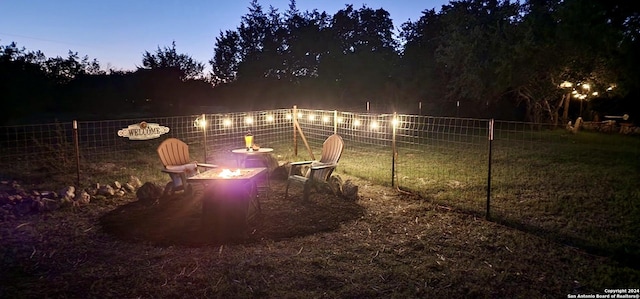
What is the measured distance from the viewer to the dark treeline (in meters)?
11.1

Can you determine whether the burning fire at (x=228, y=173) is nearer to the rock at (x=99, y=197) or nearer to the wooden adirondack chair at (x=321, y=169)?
the wooden adirondack chair at (x=321, y=169)

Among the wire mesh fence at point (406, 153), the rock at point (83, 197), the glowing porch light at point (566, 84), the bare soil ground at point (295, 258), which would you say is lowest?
the bare soil ground at point (295, 258)

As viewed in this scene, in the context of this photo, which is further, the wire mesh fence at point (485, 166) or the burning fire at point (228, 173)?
the burning fire at point (228, 173)

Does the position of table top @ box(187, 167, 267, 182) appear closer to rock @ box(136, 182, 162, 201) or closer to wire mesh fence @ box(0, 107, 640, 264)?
rock @ box(136, 182, 162, 201)

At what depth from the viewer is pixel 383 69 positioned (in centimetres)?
2078

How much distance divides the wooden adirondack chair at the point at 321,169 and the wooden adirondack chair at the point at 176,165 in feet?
3.68

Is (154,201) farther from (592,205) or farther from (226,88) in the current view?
(226,88)

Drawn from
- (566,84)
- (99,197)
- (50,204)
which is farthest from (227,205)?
(566,84)

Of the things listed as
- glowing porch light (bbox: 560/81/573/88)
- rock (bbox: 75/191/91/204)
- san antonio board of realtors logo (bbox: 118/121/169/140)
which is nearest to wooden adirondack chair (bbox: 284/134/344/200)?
san antonio board of realtors logo (bbox: 118/121/169/140)

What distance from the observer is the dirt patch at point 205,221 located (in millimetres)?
3808

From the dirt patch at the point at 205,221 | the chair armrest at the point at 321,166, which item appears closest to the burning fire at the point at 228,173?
the dirt patch at the point at 205,221

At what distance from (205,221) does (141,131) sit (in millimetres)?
2452

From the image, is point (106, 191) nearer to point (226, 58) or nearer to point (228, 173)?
point (228, 173)

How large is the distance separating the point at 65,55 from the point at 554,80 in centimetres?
2109
